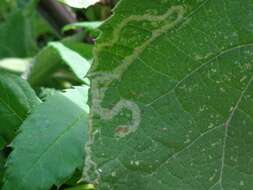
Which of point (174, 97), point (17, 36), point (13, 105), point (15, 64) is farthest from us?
point (17, 36)

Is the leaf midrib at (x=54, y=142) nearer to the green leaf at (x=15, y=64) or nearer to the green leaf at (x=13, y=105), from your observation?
Result: the green leaf at (x=13, y=105)

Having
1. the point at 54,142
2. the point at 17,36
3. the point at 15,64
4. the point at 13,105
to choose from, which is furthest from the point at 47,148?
the point at 17,36

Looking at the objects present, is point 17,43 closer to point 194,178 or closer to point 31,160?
point 31,160

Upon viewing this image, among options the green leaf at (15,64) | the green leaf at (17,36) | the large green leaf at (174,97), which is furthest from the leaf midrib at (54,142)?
the green leaf at (17,36)

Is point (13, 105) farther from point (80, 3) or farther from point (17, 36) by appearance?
point (17, 36)

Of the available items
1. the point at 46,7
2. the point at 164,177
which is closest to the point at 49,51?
the point at 46,7

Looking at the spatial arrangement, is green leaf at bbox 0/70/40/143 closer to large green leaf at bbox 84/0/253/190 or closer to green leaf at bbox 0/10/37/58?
large green leaf at bbox 84/0/253/190

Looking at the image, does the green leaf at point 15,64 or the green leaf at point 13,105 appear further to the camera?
the green leaf at point 15,64

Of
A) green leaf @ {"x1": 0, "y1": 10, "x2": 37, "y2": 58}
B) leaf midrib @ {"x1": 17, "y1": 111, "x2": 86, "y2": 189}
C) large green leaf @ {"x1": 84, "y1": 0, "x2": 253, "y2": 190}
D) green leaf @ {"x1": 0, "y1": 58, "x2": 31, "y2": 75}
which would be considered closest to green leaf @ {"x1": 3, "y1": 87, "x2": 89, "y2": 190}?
leaf midrib @ {"x1": 17, "y1": 111, "x2": 86, "y2": 189}
